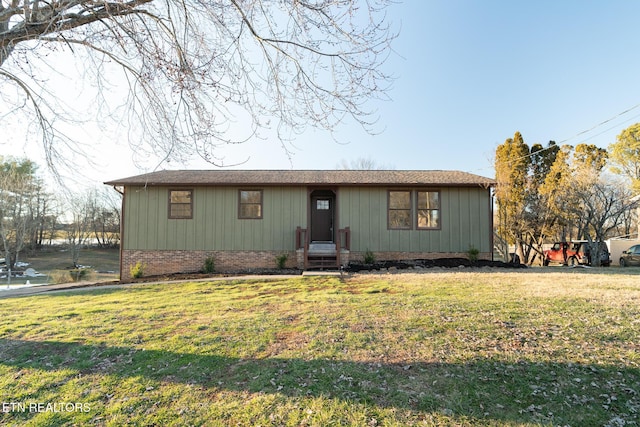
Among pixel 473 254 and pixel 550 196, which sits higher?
pixel 550 196

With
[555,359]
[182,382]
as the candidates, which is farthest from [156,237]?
[555,359]

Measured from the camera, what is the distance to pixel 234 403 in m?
2.62

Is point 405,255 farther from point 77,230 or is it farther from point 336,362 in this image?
point 77,230

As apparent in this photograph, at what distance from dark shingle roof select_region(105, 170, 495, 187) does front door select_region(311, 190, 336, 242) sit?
3.14ft

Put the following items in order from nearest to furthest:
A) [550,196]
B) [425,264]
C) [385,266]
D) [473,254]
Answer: [385,266]
[425,264]
[473,254]
[550,196]


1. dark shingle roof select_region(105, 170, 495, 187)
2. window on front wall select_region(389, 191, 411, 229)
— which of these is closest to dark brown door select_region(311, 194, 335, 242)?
dark shingle roof select_region(105, 170, 495, 187)

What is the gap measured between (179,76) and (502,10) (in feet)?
25.2

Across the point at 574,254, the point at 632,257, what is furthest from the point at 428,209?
the point at 632,257

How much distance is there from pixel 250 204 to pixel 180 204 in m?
2.53

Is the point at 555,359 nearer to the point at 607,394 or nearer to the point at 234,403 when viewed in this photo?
the point at 607,394

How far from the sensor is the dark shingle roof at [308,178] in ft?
36.8

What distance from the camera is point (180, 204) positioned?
1156 cm

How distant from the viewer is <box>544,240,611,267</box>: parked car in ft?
44.2

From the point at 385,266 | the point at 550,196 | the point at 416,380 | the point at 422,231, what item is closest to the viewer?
the point at 416,380
